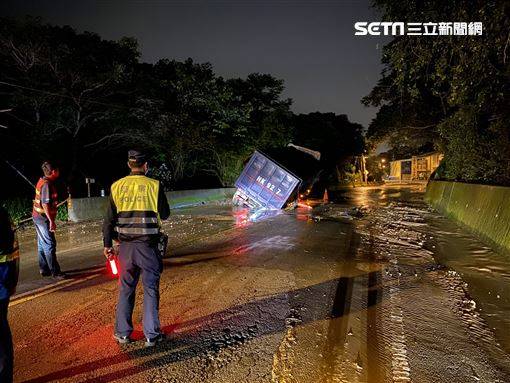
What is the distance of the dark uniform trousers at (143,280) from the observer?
338cm

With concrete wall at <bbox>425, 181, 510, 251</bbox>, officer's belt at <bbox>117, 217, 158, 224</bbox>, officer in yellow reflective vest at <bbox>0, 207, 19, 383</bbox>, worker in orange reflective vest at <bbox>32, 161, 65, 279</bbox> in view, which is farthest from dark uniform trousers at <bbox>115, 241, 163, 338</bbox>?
concrete wall at <bbox>425, 181, 510, 251</bbox>

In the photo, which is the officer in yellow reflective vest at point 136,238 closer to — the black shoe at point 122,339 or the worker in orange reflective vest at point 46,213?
the black shoe at point 122,339

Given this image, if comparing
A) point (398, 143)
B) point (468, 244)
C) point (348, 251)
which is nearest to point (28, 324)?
point (348, 251)

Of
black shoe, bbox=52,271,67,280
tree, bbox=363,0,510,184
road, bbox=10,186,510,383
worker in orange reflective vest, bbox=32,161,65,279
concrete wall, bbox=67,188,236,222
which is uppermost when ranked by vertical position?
tree, bbox=363,0,510,184

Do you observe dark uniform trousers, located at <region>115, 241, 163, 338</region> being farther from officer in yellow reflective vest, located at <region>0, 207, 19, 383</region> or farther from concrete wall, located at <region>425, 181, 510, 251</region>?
concrete wall, located at <region>425, 181, 510, 251</region>

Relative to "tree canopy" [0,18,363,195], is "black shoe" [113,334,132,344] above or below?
below

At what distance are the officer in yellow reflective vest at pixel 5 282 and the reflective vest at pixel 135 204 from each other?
991 millimetres

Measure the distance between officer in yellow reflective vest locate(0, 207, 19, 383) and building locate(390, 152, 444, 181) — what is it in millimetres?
46212

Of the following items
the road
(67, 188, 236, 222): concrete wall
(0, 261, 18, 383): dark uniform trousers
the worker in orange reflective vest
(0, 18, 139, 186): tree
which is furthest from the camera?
(67, 188, 236, 222): concrete wall

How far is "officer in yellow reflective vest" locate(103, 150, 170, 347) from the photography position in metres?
3.38

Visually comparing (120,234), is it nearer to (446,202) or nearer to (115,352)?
(115,352)

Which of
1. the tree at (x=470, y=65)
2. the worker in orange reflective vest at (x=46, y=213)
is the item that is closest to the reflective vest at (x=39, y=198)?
the worker in orange reflective vest at (x=46, y=213)

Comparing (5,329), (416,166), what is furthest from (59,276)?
(416,166)

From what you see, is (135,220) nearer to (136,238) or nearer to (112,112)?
(136,238)
